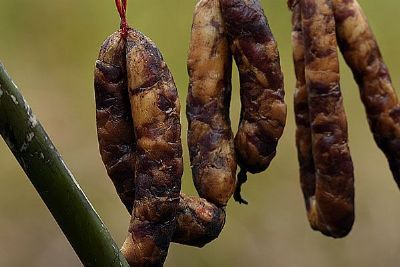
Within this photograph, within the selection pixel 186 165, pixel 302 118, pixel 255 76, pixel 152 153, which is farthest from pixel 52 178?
pixel 186 165

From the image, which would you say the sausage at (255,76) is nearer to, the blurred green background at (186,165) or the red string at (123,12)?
the red string at (123,12)

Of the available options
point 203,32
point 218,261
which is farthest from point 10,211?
point 203,32

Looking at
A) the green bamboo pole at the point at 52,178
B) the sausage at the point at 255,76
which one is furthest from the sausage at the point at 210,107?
the green bamboo pole at the point at 52,178

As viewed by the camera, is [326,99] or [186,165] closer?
[326,99]

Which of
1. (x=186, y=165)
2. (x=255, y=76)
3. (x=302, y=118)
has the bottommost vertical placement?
(x=186, y=165)

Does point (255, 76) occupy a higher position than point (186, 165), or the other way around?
point (255, 76)

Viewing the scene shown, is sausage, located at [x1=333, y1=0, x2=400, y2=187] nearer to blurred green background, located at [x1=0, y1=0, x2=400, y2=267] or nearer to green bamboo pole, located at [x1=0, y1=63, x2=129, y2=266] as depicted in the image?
green bamboo pole, located at [x1=0, y1=63, x2=129, y2=266]

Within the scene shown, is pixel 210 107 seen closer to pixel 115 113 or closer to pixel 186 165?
pixel 115 113

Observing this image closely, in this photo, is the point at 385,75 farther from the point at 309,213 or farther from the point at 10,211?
the point at 10,211
